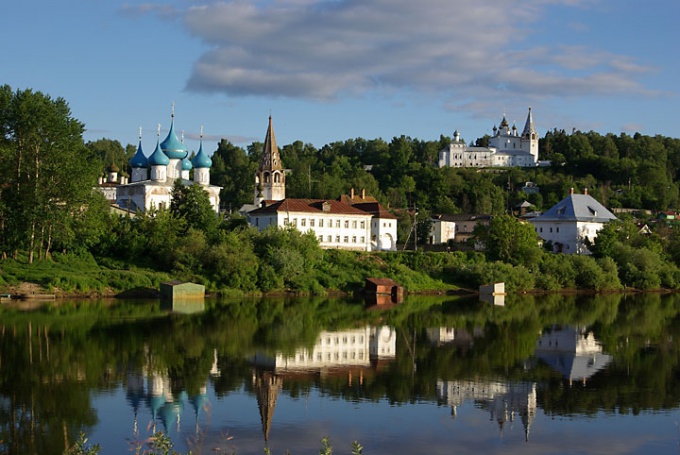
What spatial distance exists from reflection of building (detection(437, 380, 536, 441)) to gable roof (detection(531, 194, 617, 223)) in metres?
48.4

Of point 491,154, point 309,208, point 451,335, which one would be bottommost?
point 451,335

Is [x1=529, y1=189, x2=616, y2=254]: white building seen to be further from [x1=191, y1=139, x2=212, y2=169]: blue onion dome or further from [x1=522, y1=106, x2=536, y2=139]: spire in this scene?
[x1=522, y1=106, x2=536, y2=139]: spire

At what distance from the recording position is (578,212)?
68.0 metres

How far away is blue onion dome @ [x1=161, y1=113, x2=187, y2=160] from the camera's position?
208ft

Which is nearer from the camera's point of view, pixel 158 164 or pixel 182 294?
pixel 182 294

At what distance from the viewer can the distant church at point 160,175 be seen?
5969 centimetres

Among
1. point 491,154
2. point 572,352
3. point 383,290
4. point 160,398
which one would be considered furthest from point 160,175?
point 491,154

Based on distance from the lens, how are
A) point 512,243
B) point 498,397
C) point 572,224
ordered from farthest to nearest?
point 572,224 → point 512,243 → point 498,397

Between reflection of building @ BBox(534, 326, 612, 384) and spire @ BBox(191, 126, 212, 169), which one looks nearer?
reflection of building @ BBox(534, 326, 612, 384)

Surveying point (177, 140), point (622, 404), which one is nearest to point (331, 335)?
point (622, 404)

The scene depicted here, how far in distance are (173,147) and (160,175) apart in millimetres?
3463

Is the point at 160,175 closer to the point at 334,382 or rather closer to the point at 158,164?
the point at 158,164

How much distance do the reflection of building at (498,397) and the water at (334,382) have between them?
55 millimetres

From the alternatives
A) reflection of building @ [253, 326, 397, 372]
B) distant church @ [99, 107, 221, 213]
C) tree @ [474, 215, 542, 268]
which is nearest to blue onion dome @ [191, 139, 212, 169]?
distant church @ [99, 107, 221, 213]
